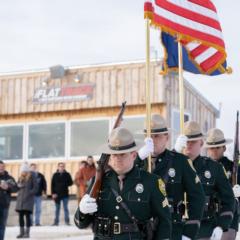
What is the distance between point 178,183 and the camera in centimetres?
793

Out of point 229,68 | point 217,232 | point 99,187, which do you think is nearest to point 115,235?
point 99,187

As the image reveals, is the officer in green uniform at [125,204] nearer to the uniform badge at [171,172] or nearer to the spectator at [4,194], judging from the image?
the uniform badge at [171,172]

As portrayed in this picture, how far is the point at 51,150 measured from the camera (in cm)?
2561

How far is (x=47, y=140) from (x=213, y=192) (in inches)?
662

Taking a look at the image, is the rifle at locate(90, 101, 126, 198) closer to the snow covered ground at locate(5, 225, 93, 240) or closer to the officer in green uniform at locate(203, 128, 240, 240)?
the officer in green uniform at locate(203, 128, 240, 240)

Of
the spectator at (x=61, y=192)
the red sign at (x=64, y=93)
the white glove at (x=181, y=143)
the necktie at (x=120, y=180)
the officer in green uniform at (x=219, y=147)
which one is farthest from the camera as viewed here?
the red sign at (x=64, y=93)

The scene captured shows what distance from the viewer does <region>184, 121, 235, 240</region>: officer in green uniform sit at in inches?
358

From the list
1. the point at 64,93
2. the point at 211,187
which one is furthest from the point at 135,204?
the point at 64,93

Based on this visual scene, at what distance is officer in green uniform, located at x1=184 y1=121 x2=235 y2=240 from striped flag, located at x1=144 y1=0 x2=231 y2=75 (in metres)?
1.59

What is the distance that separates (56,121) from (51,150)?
0.99 m

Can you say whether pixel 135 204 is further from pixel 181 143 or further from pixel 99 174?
pixel 181 143

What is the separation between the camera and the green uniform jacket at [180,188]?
309 inches

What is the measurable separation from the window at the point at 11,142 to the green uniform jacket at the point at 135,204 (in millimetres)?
19633

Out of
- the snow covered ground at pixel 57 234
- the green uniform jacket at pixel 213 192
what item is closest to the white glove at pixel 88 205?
the green uniform jacket at pixel 213 192
